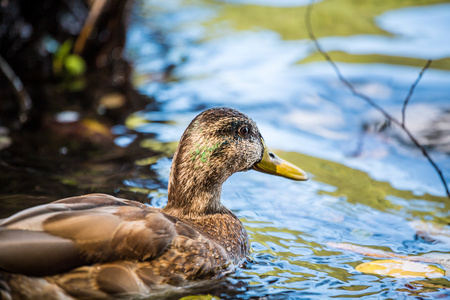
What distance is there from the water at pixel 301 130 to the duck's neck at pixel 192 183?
0.58m

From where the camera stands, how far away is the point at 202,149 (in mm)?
4602

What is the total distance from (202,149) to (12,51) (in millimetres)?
4915

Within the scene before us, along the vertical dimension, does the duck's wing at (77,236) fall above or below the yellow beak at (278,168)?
below

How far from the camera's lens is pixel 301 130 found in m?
7.81

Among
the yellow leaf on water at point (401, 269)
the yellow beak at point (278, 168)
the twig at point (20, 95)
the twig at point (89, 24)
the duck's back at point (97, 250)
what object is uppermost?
the twig at point (89, 24)

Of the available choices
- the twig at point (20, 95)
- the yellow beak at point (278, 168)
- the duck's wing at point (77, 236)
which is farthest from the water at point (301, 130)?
the twig at point (20, 95)

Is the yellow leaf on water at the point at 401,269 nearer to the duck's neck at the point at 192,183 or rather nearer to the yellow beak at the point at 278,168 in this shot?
the yellow beak at the point at 278,168

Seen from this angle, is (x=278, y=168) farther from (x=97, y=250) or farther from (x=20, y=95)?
(x=20, y=95)

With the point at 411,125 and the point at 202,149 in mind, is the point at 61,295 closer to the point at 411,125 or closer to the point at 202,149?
the point at 202,149

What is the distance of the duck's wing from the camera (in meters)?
3.52

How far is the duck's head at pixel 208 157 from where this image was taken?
15.1 feet

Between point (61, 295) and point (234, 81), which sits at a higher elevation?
point (234, 81)

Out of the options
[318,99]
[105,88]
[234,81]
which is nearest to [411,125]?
[318,99]

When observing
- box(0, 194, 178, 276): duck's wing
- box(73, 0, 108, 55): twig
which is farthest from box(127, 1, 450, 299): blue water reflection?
box(73, 0, 108, 55): twig
